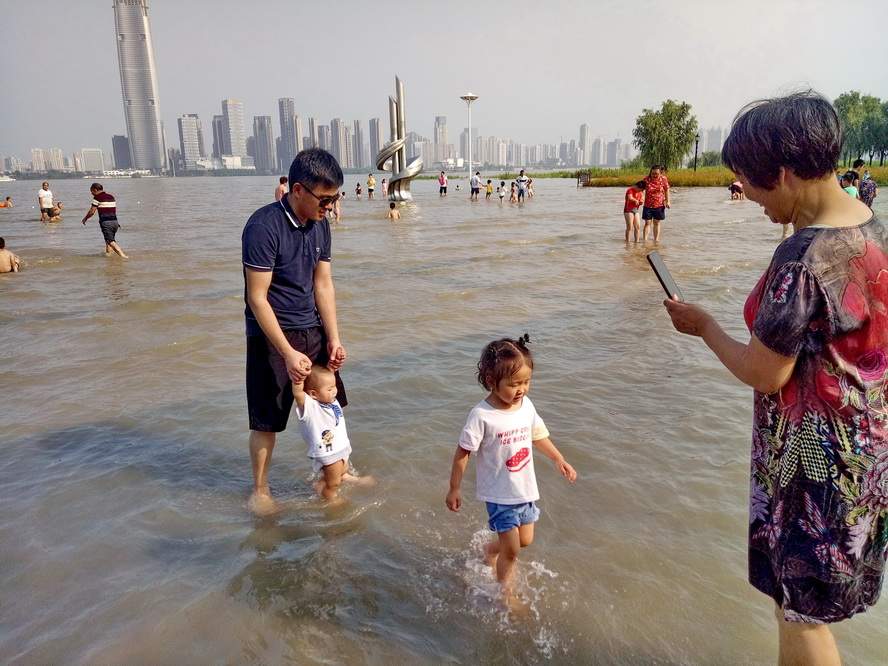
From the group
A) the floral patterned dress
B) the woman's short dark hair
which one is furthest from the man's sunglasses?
the floral patterned dress

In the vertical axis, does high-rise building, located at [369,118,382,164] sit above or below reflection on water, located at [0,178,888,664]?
above

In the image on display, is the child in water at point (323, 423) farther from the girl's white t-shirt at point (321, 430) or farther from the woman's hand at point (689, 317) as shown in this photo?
the woman's hand at point (689, 317)

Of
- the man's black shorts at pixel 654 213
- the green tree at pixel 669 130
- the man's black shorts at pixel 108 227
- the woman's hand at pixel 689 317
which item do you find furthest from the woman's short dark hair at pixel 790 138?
the green tree at pixel 669 130

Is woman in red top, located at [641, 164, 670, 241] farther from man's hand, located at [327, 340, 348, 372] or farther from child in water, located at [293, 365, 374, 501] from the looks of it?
child in water, located at [293, 365, 374, 501]

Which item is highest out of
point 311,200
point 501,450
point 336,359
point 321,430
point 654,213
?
point 311,200

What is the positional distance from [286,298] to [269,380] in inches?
20.0

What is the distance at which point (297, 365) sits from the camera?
3.38m

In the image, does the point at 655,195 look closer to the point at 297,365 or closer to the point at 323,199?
the point at 323,199

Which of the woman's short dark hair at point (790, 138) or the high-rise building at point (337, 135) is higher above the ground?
the high-rise building at point (337, 135)

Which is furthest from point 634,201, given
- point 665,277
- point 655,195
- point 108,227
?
point 665,277

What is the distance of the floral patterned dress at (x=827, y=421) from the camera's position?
1645mm

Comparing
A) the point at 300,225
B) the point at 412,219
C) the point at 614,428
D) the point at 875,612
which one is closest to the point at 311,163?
the point at 300,225

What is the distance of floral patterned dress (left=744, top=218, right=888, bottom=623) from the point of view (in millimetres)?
1645

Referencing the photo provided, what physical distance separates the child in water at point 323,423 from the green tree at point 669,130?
214 ft
